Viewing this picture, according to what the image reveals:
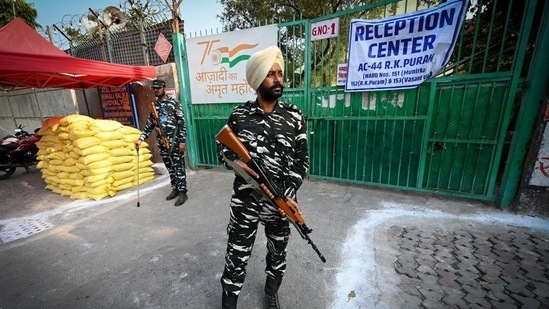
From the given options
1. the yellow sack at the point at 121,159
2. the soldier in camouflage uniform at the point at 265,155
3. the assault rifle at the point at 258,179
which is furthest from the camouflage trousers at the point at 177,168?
the assault rifle at the point at 258,179

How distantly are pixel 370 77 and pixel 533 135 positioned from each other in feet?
6.58

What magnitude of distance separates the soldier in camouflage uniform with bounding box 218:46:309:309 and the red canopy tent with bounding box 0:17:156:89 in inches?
157

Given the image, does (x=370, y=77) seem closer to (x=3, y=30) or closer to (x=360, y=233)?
(x=360, y=233)

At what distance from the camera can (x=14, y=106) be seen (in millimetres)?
10312

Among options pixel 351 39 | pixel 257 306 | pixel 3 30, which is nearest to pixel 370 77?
pixel 351 39

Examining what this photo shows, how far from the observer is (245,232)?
161 centimetres

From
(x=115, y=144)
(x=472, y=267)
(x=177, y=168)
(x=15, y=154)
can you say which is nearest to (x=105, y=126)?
(x=115, y=144)

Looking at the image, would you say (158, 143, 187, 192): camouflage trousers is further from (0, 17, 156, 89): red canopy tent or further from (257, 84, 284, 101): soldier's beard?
(257, 84, 284, 101): soldier's beard

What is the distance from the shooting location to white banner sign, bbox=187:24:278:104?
4.27 meters

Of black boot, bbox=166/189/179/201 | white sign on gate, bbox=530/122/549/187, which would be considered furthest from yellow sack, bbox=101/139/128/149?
white sign on gate, bbox=530/122/549/187

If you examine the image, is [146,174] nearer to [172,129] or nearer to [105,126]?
[105,126]

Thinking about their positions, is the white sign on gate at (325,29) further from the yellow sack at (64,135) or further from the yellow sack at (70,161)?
the yellow sack at (70,161)

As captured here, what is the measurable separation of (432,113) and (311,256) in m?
2.55

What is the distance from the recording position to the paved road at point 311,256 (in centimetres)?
198
